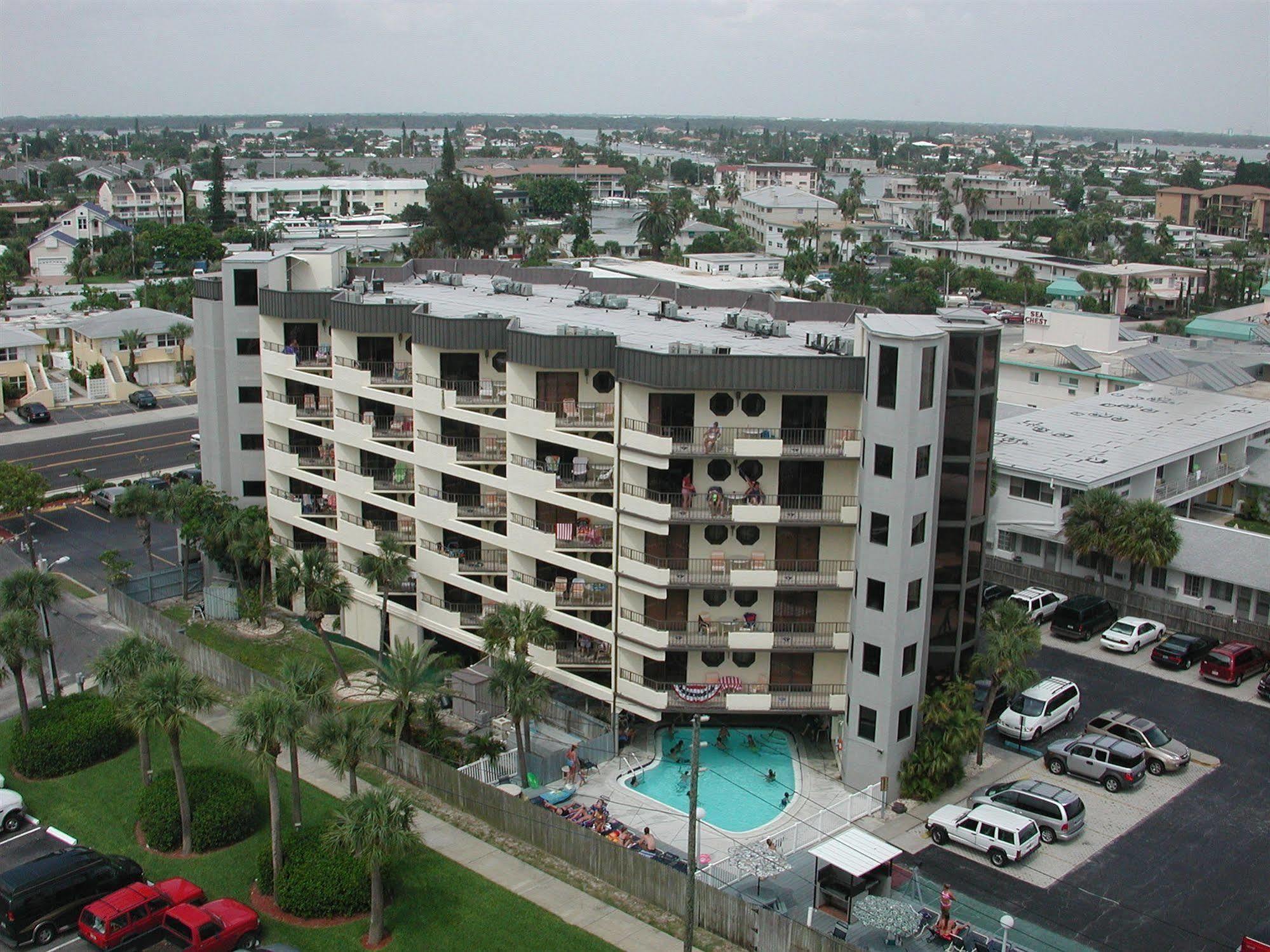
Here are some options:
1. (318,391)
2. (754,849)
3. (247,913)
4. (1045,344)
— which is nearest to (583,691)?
(754,849)

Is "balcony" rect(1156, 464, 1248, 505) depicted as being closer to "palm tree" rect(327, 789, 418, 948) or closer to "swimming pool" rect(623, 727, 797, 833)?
"swimming pool" rect(623, 727, 797, 833)

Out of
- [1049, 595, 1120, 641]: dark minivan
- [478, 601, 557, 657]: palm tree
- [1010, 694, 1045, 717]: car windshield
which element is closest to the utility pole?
[478, 601, 557, 657]: palm tree

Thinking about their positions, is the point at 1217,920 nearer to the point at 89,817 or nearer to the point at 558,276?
the point at 89,817

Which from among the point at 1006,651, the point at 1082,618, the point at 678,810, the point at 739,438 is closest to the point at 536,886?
the point at 678,810

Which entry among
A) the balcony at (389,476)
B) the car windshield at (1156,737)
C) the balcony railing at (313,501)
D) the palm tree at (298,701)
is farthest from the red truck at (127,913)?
the car windshield at (1156,737)

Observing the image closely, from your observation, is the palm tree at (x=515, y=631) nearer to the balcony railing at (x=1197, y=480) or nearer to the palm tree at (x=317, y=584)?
the palm tree at (x=317, y=584)

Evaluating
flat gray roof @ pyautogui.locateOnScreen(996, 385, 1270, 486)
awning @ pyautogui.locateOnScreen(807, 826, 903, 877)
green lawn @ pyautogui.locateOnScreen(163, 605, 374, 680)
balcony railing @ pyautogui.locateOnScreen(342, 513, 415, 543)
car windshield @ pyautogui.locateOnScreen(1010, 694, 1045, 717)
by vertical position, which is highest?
flat gray roof @ pyautogui.locateOnScreen(996, 385, 1270, 486)
